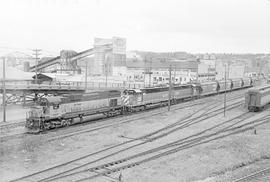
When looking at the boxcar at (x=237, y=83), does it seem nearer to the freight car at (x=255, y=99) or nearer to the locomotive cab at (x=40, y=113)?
the freight car at (x=255, y=99)

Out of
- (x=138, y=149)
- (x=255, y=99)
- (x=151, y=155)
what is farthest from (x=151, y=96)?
(x=151, y=155)

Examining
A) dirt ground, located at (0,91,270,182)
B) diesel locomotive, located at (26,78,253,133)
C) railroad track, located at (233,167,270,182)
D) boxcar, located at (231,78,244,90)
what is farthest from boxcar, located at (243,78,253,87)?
railroad track, located at (233,167,270,182)

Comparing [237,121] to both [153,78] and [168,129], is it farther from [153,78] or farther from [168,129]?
[153,78]

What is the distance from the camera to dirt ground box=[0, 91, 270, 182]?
1509cm

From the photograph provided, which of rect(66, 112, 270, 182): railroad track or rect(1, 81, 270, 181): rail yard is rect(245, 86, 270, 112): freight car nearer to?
rect(1, 81, 270, 181): rail yard

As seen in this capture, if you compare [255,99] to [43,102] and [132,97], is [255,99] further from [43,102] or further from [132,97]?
[43,102]

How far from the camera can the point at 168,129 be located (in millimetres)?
25750

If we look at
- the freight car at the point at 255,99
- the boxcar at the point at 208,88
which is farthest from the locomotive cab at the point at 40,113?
the boxcar at the point at 208,88

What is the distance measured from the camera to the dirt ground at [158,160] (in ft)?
49.5

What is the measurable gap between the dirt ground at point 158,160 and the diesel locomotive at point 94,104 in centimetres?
202

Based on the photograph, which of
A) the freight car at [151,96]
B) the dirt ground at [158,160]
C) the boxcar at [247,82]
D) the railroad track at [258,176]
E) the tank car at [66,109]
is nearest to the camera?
the railroad track at [258,176]

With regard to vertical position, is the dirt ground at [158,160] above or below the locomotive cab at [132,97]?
below

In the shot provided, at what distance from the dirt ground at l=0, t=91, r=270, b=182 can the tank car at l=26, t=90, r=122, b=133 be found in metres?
1.76

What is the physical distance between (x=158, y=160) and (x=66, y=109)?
11.0 metres
